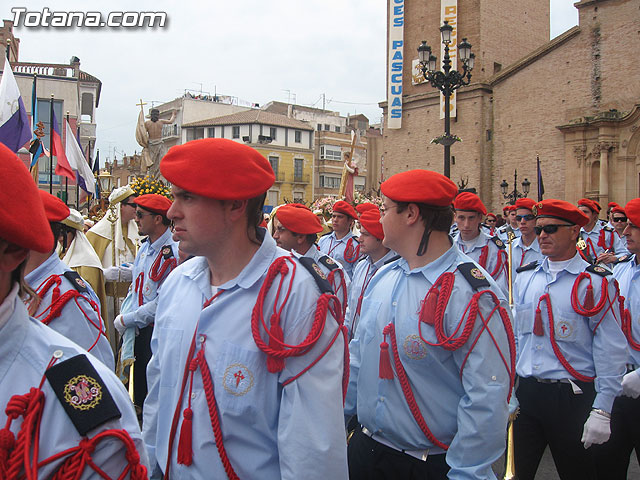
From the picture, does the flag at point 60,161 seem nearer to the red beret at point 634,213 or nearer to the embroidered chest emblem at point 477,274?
the red beret at point 634,213

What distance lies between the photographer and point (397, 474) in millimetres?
2836

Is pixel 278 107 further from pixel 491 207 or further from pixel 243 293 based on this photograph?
pixel 243 293

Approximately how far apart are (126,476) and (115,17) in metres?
26.0

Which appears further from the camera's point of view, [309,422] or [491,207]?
[491,207]

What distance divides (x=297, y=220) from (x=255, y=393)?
438cm

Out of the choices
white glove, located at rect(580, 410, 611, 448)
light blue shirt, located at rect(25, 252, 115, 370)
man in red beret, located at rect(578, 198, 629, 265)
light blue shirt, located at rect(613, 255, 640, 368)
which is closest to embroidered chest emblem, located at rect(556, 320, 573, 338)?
white glove, located at rect(580, 410, 611, 448)

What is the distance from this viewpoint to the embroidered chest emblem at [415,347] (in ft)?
9.25

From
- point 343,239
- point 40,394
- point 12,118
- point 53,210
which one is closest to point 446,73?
point 343,239

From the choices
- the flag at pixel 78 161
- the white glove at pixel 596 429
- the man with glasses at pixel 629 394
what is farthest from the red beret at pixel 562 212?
the flag at pixel 78 161

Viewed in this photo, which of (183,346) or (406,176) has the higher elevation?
(406,176)

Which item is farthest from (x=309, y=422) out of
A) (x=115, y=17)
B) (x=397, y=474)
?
(x=115, y=17)

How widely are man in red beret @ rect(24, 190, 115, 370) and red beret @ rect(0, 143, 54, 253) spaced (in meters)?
1.84

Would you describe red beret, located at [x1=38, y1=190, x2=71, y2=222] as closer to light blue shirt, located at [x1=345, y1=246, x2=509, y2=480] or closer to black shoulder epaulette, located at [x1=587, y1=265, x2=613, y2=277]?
light blue shirt, located at [x1=345, y1=246, x2=509, y2=480]

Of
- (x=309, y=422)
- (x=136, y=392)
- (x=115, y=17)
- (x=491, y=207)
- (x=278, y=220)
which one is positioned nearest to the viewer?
(x=309, y=422)
